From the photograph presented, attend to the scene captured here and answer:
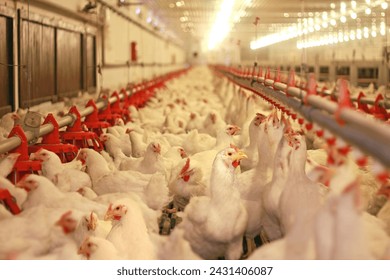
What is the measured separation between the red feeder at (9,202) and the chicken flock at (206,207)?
1.4 inches

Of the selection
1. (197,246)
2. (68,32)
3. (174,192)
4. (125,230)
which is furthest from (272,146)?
(68,32)

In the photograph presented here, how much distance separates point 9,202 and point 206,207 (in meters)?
1.06

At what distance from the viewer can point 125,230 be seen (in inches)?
113

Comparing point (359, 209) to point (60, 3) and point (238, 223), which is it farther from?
point (60, 3)

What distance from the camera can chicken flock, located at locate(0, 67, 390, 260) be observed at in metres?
1.76

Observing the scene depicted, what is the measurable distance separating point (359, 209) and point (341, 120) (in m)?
0.33

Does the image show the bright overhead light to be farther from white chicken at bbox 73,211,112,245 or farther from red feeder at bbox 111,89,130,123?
white chicken at bbox 73,211,112,245

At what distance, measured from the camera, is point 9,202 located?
310 cm

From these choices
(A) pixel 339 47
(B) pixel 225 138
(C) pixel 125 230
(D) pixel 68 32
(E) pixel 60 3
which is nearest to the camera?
(C) pixel 125 230

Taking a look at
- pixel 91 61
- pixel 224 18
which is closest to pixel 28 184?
pixel 91 61

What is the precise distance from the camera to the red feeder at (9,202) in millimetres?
3061

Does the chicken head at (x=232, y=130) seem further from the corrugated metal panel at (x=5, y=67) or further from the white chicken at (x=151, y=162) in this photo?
the corrugated metal panel at (x=5, y=67)

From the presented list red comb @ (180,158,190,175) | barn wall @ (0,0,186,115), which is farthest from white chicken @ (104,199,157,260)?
barn wall @ (0,0,186,115)

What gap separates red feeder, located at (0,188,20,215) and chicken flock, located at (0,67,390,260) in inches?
1.4
